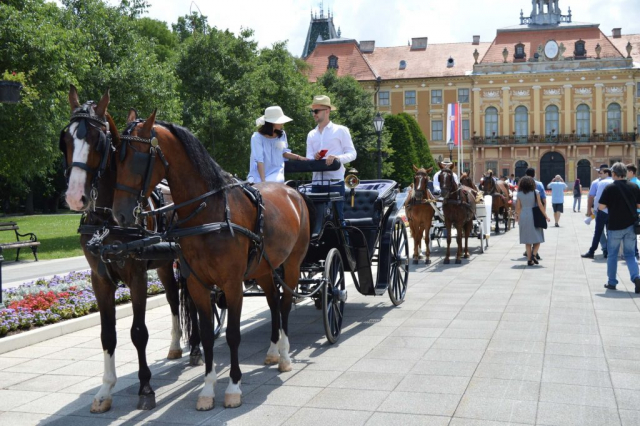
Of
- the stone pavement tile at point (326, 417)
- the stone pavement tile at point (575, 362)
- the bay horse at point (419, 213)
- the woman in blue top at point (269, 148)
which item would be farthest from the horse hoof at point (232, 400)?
the bay horse at point (419, 213)

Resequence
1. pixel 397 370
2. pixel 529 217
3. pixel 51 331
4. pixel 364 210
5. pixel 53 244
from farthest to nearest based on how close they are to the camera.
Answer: pixel 53 244, pixel 529 217, pixel 364 210, pixel 51 331, pixel 397 370

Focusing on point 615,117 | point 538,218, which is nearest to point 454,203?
point 538,218

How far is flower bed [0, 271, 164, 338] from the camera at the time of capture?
796 cm

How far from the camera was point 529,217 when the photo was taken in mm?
14812

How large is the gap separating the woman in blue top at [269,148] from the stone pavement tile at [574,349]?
135 inches

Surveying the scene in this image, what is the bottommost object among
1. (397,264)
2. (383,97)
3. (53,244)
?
(53,244)

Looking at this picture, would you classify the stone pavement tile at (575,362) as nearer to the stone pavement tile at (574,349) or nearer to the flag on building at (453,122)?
the stone pavement tile at (574,349)

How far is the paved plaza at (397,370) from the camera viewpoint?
17.0ft

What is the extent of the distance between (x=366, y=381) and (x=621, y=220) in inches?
269

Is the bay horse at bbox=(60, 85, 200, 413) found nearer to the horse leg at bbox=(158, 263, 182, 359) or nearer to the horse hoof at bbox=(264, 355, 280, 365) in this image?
the horse leg at bbox=(158, 263, 182, 359)

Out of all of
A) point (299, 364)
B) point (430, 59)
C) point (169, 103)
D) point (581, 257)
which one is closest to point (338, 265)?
point (299, 364)

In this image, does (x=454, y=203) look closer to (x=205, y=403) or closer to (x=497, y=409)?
(x=497, y=409)

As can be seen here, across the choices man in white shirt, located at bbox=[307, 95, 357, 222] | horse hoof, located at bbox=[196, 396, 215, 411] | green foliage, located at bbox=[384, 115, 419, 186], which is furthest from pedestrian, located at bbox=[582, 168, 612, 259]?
green foliage, located at bbox=[384, 115, 419, 186]

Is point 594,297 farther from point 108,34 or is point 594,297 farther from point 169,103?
point 108,34
